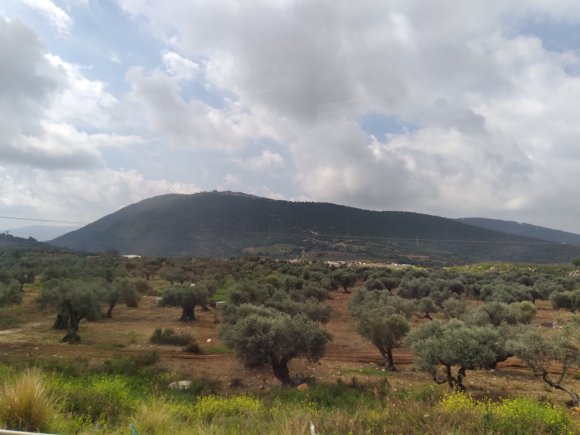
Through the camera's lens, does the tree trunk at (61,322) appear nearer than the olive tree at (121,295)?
Yes

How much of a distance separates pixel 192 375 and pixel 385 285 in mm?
38788

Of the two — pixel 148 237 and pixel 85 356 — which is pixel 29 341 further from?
pixel 148 237

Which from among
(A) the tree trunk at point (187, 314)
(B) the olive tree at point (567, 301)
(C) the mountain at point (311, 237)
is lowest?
(A) the tree trunk at point (187, 314)

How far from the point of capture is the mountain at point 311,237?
438 ft

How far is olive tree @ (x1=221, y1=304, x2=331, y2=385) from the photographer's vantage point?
18.7m

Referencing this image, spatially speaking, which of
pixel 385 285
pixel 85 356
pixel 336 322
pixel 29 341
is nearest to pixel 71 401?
pixel 85 356

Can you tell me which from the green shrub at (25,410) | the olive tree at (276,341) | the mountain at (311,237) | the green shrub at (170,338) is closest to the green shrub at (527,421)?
the green shrub at (25,410)

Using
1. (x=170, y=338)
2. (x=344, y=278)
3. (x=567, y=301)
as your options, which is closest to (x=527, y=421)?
(x=170, y=338)

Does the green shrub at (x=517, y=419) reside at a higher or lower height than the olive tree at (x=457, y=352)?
higher

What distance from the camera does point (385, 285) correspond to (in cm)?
5300

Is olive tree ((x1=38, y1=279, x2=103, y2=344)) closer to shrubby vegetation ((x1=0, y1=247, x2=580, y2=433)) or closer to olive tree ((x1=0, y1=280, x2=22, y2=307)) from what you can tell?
shrubby vegetation ((x1=0, y1=247, x2=580, y2=433))

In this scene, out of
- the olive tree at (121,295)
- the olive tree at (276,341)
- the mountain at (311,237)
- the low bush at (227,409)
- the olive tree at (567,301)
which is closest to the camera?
the low bush at (227,409)

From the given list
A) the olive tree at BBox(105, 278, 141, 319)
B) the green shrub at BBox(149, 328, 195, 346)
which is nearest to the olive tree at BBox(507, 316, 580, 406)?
the green shrub at BBox(149, 328, 195, 346)

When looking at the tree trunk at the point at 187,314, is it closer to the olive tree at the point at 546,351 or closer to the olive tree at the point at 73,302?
the olive tree at the point at 73,302
